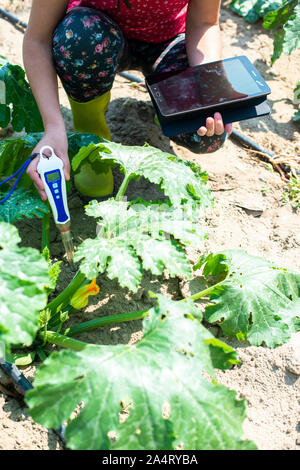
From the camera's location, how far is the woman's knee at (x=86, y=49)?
1967 mm

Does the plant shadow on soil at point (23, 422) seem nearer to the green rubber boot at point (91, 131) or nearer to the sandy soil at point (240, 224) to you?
the sandy soil at point (240, 224)

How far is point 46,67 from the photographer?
1.88 meters

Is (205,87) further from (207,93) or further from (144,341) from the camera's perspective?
(144,341)

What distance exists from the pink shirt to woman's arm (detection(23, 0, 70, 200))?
24 cm

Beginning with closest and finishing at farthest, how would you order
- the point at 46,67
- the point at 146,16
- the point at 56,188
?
the point at 56,188
the point at 46,67
the point at 146,16

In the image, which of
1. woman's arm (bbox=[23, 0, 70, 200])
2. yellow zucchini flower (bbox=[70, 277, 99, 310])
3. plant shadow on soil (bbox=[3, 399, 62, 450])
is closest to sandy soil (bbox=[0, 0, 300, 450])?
plant shadow on soil (bbox=[3, 399, 62, 450])

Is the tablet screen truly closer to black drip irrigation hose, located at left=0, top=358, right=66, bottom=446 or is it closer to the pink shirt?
the pink shirt

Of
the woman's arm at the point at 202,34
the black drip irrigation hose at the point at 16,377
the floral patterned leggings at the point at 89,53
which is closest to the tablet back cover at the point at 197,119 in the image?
the floral patterned leggings at the point at 89,53

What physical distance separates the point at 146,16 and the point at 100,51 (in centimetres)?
32

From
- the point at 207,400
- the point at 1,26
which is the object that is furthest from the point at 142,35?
the point at 207,400

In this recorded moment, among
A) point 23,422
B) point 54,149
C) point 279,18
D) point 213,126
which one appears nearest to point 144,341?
point 23,422

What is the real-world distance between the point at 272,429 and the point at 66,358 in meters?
0.81

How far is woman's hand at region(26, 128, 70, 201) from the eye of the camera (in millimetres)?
1618

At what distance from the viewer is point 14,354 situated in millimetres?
1565
